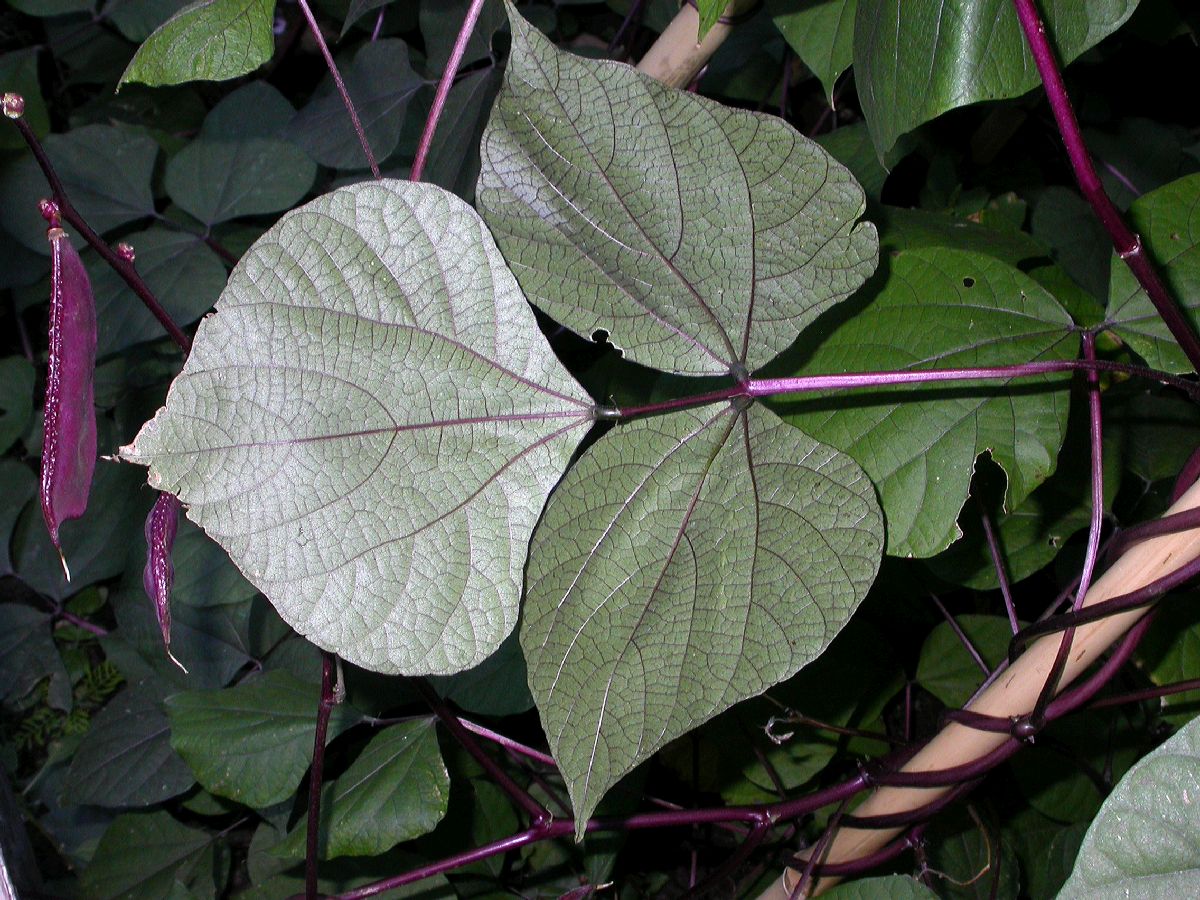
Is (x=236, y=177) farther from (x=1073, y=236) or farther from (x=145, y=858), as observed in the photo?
(x=1073, y=236)

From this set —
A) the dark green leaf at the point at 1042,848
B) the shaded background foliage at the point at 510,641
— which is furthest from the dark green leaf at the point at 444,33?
the dark green leaf at the point at 1042,848

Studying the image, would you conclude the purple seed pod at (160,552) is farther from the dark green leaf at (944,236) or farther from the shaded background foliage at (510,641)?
the dark green leaf at (944,236)

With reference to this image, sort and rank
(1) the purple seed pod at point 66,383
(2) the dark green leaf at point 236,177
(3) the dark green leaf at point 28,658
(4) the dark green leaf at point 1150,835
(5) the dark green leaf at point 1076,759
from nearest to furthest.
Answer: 1. (4) the dark green leaf at point 1150,835
2. (1) the purple seed pod at point 66,383
3. (5) the dark green leaf at point 1076,759
4. (2) the dark green leaf at point 236,177
5. (3) the dark green leaf at point 28,658

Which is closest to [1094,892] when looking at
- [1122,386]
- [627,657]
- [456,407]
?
[627,657]

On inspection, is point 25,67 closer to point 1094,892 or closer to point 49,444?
point 49,444

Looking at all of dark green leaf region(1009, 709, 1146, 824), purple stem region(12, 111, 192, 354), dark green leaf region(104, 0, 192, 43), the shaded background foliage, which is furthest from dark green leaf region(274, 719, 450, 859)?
dark green leaf region(104, 0, 192, 43)

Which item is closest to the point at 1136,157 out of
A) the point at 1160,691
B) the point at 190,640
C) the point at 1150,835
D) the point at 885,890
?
the point at 1160,691

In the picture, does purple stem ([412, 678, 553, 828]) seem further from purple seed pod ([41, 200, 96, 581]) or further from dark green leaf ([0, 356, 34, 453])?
dark green leaf ([0, 356, 34, 453])
